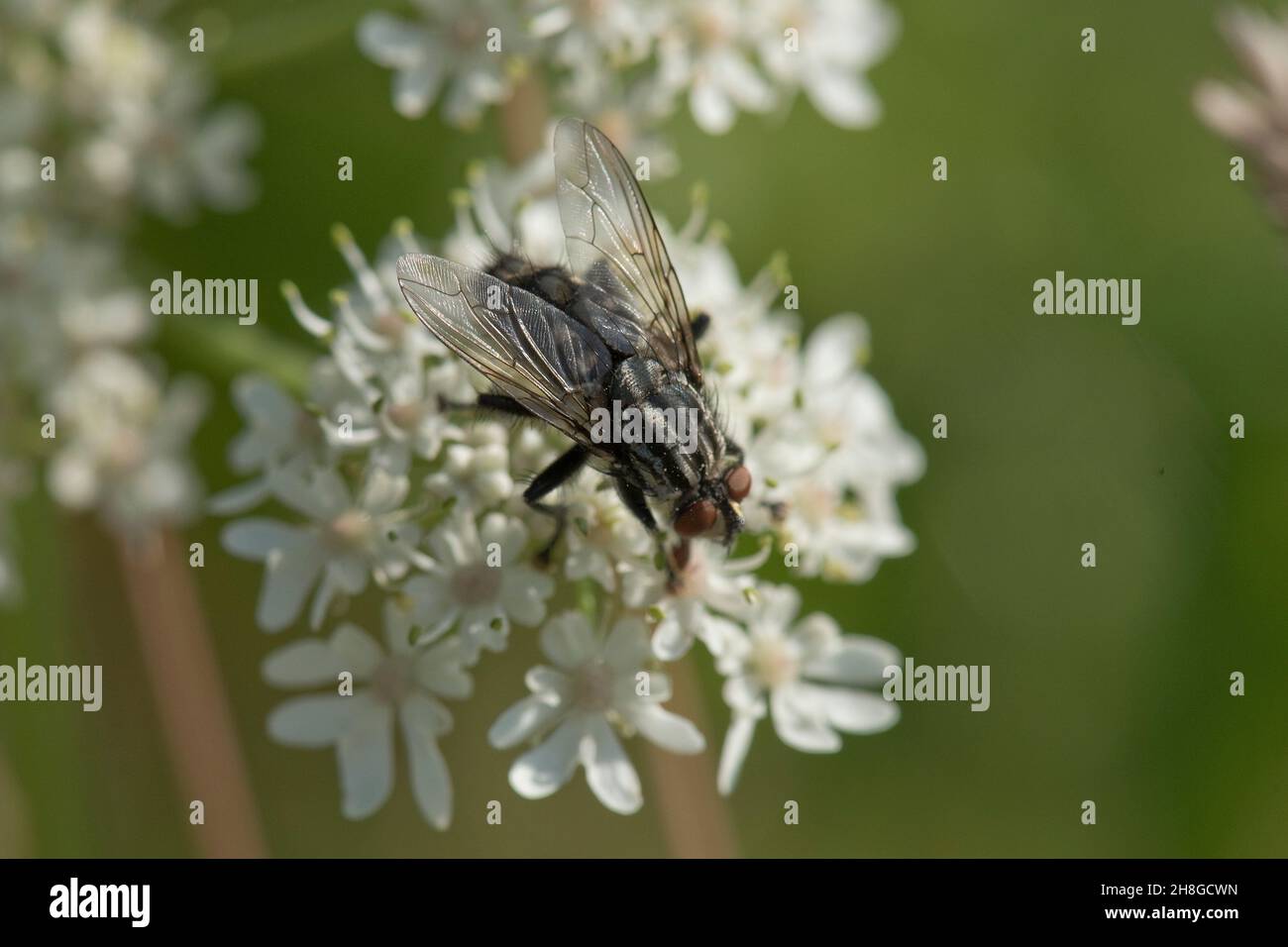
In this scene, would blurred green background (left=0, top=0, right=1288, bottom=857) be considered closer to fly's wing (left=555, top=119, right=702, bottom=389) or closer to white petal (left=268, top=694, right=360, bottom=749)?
white petal (left=268, top=694, right=360, bottom=749)

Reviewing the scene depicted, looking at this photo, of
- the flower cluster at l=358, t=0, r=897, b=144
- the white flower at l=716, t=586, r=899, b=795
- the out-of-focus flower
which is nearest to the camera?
the out-of-focus flower

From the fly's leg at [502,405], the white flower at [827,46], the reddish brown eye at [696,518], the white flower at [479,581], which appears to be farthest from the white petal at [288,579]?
the white flower at [827,46]

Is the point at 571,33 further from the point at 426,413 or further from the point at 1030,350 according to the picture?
the point at 1030,350

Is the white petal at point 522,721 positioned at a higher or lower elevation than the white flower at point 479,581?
lower

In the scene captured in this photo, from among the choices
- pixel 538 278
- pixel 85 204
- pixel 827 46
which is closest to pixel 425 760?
pixel 538 278

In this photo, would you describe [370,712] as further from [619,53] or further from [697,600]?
[619,53]

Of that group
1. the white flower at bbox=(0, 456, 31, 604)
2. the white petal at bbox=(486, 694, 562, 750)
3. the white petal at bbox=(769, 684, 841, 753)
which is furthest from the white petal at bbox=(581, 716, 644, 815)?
the white flower at bbox=(0, 456, 31, 604)

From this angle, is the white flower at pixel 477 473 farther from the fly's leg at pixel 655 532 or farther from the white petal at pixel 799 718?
the white petal at pixel 799 718
